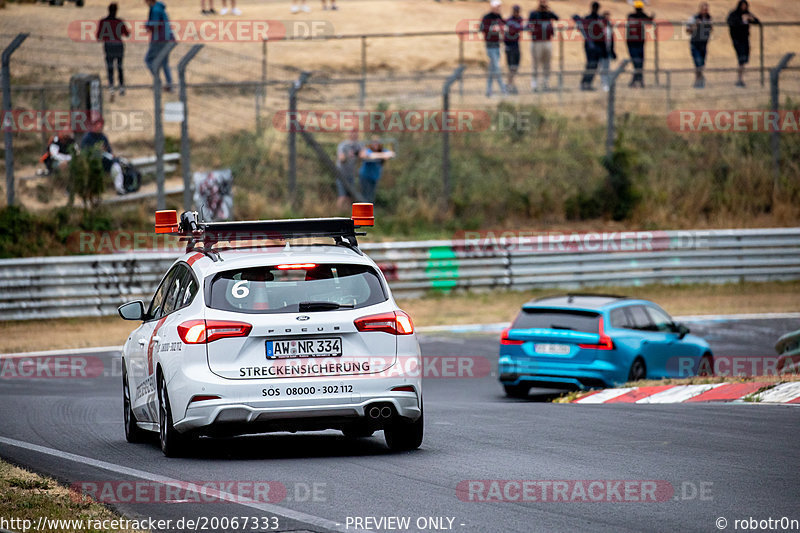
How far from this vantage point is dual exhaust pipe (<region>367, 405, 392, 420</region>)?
9266 mm

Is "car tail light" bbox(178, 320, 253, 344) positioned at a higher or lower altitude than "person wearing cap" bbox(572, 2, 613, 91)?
lower

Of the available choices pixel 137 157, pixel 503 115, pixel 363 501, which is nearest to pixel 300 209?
pixel 137 157

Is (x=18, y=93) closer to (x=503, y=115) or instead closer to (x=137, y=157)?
(x=137, y=157)

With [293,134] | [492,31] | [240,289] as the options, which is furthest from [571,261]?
[240,289]

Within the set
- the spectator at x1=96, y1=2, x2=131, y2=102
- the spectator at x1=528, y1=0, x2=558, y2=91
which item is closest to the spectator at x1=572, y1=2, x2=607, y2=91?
the spectator at x1=528, y1=0, x2=558, y2=91

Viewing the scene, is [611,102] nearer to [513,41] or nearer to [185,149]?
[513,41]

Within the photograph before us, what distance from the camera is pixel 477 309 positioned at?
997 inches

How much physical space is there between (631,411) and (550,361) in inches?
162

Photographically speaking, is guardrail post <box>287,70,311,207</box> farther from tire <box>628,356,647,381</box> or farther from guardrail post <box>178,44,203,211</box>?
tire <box>628,356,647,381</box>

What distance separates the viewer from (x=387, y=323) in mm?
9328

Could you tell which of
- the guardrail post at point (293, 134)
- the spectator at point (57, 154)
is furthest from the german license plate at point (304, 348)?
the spectator at point (57, 154)

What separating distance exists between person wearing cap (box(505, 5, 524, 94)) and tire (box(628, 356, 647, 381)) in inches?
605

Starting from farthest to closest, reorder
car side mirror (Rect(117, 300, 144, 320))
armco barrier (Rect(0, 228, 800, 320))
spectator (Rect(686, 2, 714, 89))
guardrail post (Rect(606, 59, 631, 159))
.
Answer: spectator (Rect(686, 2, 714, 89))
guardrail post (Rect(606, 59, 631, 159))
armco barrier (Rect(0, 228, 800, 320))
car side mirror (Rect(117, 300, 144, 320))

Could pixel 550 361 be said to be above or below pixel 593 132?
below
